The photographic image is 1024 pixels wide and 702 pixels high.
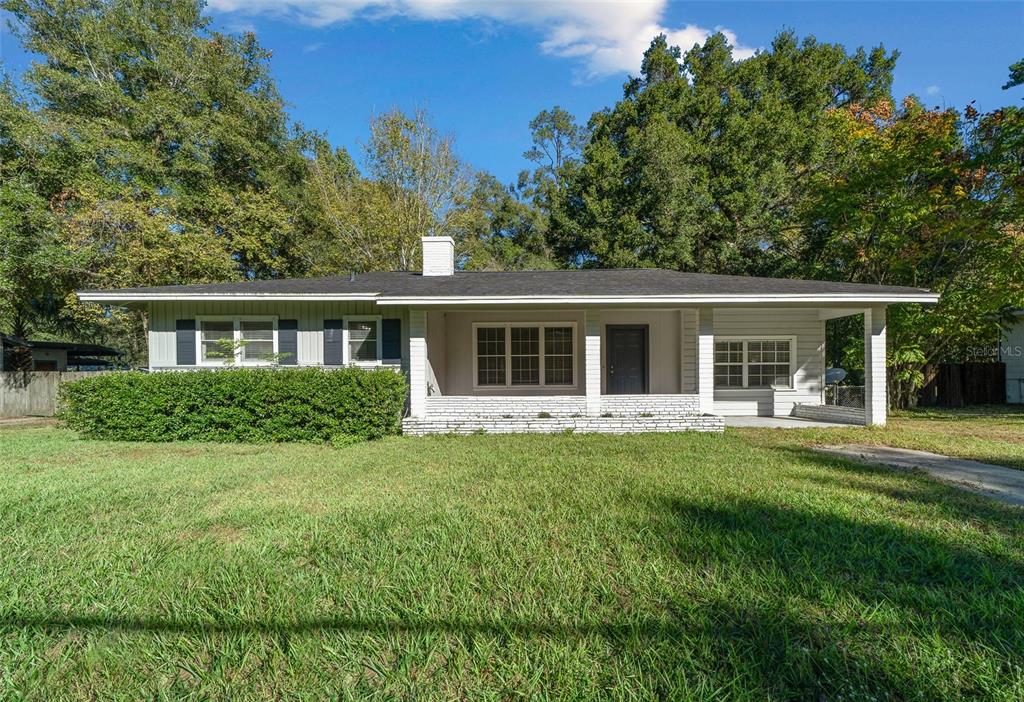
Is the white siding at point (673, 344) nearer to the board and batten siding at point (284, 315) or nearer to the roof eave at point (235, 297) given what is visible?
the board and batten siding at point (284, 315)

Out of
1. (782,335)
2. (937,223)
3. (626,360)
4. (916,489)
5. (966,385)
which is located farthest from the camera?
(966,385)

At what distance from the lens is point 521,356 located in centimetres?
1229

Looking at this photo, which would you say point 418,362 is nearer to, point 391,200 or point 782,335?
point 782,335

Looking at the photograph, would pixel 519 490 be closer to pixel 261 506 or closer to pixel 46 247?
→ pixel 261 506

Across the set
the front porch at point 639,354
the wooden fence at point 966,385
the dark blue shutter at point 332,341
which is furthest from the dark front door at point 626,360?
the wooden fence at point 966,385

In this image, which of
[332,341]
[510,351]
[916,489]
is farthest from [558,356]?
[916,489]

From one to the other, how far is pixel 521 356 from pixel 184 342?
25.5ft

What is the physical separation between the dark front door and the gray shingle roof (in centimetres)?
143

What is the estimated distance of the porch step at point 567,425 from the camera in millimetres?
9461

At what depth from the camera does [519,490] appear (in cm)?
508

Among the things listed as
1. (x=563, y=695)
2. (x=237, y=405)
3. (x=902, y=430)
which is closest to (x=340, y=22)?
(x=237, y=405)

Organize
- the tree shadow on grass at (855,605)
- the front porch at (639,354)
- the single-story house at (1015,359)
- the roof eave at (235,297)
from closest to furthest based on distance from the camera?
the tree shadow on grass at (855,605), the roof eave at (235,297), the front porch at (639,354), the single-story house at (1015,359)

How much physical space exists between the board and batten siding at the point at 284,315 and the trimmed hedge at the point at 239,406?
2.39m

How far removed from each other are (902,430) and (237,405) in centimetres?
1241
